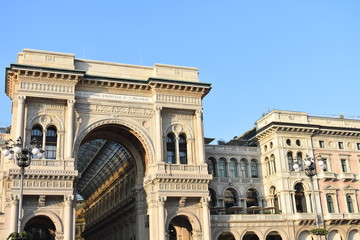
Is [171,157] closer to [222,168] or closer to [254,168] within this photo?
[222,168]

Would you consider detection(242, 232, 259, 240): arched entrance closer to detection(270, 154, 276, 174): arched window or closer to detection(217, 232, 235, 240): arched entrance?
detection(217, 232, 235, 240): arched entrance

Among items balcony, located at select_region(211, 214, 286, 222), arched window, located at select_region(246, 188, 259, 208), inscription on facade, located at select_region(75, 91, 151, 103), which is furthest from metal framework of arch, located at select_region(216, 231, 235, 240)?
inscription on facade, located at select_region(75, 91, 151, 103)

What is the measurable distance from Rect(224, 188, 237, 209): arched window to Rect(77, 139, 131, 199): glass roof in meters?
12.7

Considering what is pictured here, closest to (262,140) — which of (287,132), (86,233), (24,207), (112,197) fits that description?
(287,132)

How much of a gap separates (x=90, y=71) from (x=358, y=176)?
3598 cm

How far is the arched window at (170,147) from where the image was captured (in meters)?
44.2

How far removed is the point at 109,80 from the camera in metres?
42.1

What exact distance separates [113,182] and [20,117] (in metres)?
25.6

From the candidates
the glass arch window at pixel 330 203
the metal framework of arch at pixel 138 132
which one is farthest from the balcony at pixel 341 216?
the metal framework of arch at pixel 138 132

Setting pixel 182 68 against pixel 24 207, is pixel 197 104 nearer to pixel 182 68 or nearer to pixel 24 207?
pixel 182 68

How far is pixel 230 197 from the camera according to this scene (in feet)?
175

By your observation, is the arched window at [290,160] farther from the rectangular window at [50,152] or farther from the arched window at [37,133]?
the arched window at [37,133]

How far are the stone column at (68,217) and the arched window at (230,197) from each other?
70.8 feet

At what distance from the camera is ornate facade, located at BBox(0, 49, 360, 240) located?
38.5 m
